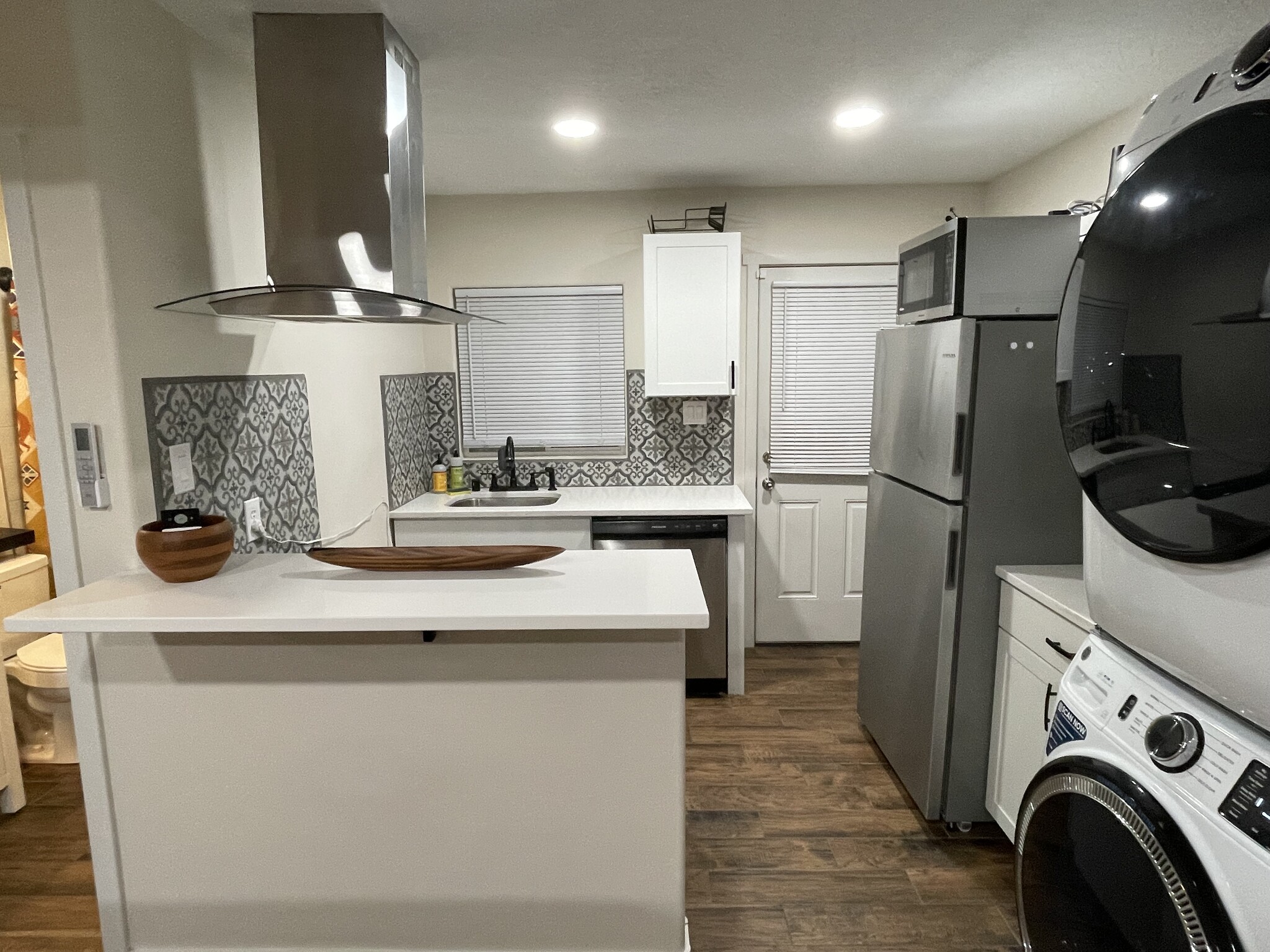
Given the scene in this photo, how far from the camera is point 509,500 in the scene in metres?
3.68

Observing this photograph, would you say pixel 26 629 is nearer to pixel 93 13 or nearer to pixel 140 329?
pixel 140 329

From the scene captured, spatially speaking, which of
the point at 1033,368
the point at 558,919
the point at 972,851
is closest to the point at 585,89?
the point at 1033,368

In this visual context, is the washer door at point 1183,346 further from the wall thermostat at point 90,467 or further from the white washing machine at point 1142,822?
the wall thermostat at point 90,467


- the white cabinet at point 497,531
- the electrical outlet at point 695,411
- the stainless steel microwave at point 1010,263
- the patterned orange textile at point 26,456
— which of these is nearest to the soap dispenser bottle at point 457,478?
the white cabinet at point 497,531

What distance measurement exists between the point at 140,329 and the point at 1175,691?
84.6 inches

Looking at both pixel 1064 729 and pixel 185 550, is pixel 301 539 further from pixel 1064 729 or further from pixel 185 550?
pixel 1064 729

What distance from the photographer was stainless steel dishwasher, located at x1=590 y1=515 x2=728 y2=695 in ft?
10.5

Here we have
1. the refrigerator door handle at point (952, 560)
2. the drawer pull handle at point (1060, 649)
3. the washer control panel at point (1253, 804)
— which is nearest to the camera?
the washer control panel at point (1253, 804)

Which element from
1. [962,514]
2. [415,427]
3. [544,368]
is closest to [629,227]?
[544,368]

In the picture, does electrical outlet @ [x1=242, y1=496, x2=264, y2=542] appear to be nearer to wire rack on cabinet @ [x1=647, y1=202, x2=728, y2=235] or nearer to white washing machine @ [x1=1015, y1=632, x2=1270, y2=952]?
white washing machine @ [x1=1015, y1=632, x2=1270, y2=952]

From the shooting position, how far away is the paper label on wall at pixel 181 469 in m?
1.76

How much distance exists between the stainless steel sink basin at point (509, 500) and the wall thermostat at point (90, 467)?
1.89m

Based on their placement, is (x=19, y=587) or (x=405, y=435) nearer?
(x=19, y=587)

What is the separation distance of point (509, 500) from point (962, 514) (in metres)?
2.25
